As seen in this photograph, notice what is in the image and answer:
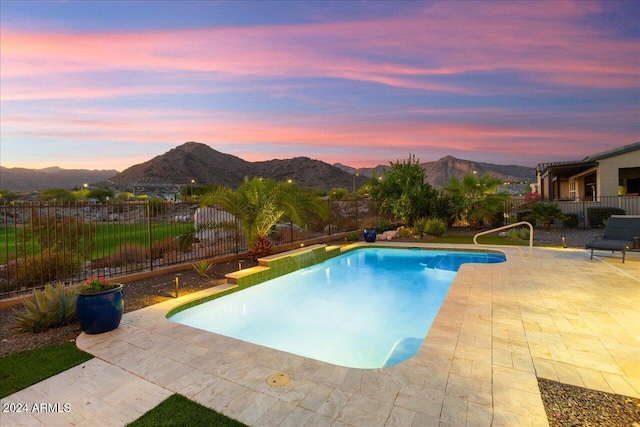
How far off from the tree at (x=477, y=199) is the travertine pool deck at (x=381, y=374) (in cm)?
1193

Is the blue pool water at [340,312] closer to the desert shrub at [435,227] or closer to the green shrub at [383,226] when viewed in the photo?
Result: the desert shrub at [435,227]

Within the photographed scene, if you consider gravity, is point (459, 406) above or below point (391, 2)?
below

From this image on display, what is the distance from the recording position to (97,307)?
4.21 meters

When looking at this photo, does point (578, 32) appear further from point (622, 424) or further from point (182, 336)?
point (182, 336)

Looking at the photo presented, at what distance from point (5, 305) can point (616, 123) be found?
34.7 metres

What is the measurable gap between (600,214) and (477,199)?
19.1 feet

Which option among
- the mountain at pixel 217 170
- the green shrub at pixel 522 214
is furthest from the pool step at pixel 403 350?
the mountain at pixel 217 170

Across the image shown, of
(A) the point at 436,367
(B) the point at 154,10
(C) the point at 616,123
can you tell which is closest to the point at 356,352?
(A) the point at 436,367

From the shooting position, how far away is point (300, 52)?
1385 cm

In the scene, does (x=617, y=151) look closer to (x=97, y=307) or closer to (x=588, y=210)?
(x=588, y=210)

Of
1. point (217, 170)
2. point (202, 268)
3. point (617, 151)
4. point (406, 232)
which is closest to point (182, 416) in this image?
point (202, 268)

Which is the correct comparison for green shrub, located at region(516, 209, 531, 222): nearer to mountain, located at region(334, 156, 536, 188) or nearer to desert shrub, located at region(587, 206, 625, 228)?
desert shrub, located at region(587, 206, 625, 228)

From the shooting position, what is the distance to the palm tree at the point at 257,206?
29.4 feet

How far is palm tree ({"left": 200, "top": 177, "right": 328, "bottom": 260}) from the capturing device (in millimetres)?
8969
